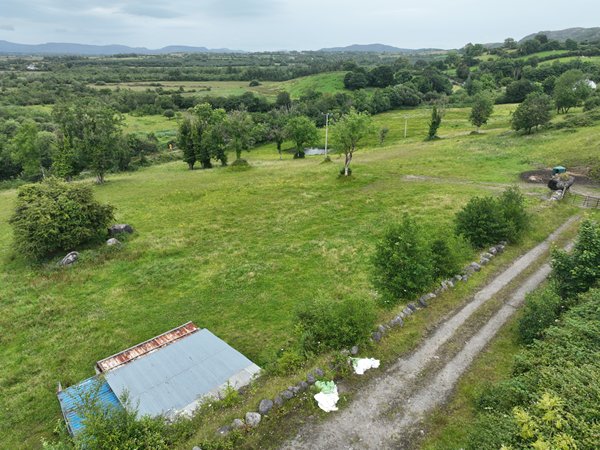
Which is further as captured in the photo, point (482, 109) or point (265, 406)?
point (482, 109)

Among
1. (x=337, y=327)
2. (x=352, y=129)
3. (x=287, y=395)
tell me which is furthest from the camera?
(x=352, y=129)

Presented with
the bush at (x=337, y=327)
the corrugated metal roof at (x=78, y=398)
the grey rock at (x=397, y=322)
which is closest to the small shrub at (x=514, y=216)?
the grey rock at (x=397, y=322)

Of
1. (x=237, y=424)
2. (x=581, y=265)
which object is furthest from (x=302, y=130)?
(x=237, y=424)

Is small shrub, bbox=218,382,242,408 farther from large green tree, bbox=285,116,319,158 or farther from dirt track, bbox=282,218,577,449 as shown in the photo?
large green tree, bbox=285,116,319,158

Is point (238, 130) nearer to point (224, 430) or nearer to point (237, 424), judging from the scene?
point (237, 424)

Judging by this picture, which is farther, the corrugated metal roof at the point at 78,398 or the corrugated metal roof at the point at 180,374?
the corrugated metal roof at the point at 180,374

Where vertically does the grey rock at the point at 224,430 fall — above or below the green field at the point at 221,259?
above

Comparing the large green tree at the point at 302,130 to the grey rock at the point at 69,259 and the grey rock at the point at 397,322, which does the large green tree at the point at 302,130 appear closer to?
the grey rock at the point at 69,259
